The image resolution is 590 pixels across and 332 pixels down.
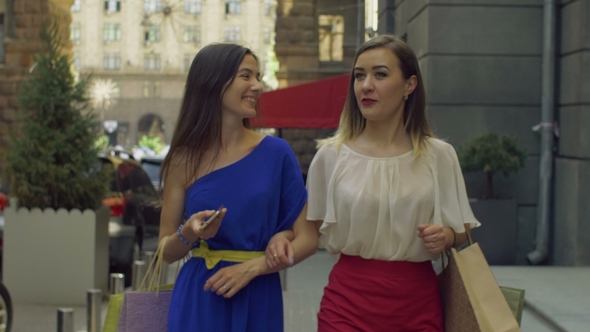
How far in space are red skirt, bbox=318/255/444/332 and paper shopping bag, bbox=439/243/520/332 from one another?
80 mm

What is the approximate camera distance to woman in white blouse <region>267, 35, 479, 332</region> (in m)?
3.14

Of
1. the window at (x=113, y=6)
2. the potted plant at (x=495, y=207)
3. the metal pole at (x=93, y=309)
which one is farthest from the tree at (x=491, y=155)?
the window at (x=113, y=6)

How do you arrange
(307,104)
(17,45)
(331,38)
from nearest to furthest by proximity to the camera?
1. (307,104)
2. (17,45)
3. (331,38)

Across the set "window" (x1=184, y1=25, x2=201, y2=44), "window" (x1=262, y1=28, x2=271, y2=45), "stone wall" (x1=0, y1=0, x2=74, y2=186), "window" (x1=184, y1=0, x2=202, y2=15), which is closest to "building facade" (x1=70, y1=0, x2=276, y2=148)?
"window" (x1=184, y1=25, x2=201, y2=44)

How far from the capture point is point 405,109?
11.3 ft

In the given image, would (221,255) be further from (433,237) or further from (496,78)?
(496,78)

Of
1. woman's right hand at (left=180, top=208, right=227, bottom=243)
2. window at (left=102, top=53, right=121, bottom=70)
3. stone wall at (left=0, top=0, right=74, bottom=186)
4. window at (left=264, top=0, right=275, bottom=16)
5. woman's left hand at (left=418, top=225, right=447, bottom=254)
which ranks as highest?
window at (left=264, top=0, right=275, bottom=16)

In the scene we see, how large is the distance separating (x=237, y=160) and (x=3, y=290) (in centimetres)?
383

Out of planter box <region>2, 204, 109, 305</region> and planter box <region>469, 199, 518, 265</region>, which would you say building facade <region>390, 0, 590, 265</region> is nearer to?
planter box <region>469, 199, 518, 265</region>

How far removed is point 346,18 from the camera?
24672mm

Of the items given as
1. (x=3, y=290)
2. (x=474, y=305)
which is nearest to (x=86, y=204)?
(x=3, y=290)

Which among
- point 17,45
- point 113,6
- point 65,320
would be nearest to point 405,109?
point 65,320

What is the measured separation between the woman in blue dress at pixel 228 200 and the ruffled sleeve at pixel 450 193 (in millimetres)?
520

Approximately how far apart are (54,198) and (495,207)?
16.2ft
